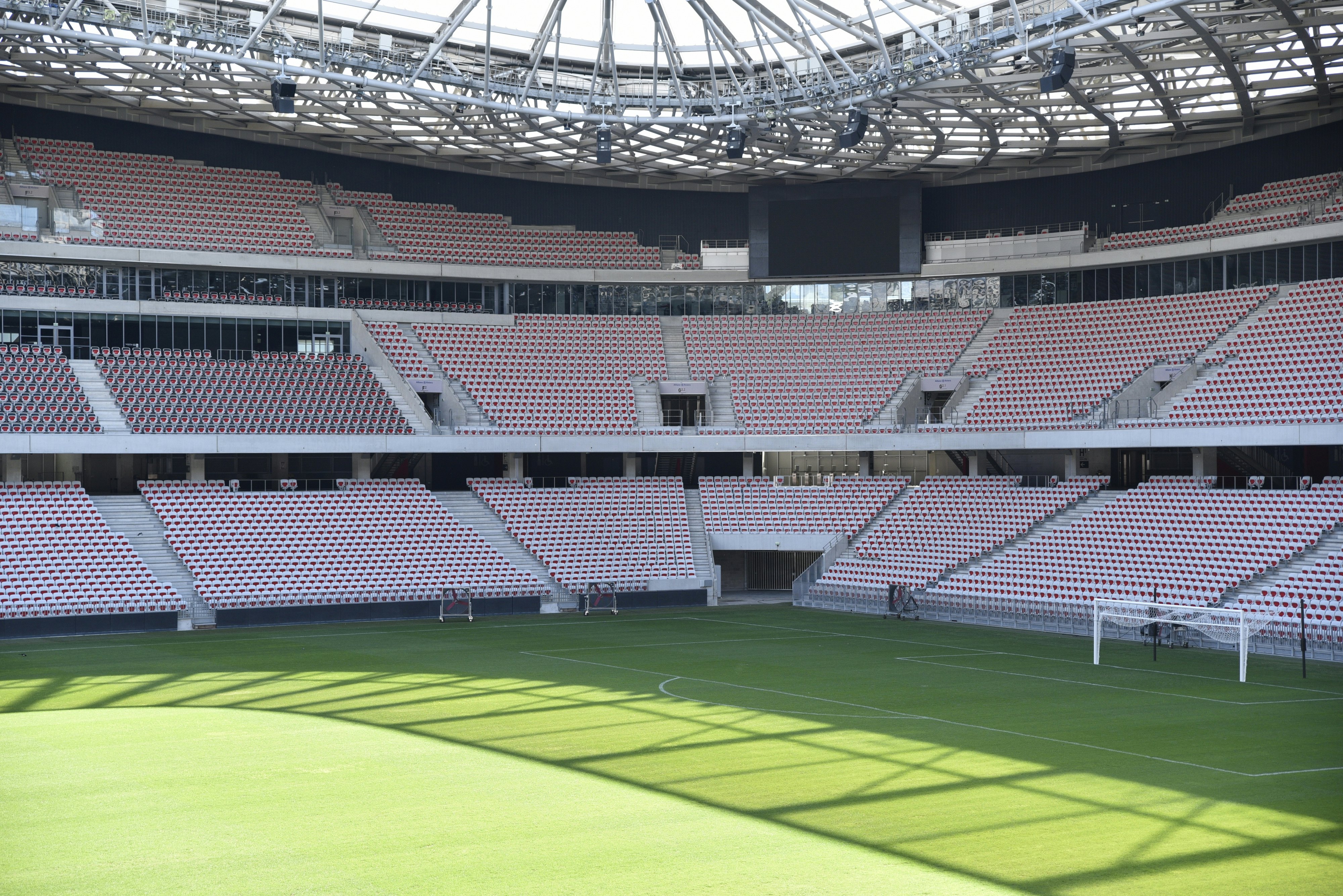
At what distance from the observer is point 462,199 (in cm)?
6588

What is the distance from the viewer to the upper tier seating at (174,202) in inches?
2169

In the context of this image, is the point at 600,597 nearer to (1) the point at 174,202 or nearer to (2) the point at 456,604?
(2) the point at 456,604

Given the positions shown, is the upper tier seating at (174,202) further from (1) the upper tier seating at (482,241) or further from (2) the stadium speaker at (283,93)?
(2) the stadium speaker at (283,93)

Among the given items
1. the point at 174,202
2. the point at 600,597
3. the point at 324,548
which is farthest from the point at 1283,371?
the point at 174,202

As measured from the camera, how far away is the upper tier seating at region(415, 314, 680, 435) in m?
56.6

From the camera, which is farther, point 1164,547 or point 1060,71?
point 1164,547

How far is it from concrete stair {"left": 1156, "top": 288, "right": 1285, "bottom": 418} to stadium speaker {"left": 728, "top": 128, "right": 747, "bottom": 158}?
1865cm

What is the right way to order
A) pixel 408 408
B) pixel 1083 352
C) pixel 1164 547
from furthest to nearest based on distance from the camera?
pixel 1083 352, pixel 408 408, pixel 1164 547

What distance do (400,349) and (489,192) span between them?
1205cm

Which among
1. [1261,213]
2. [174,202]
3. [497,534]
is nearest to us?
[497,534]

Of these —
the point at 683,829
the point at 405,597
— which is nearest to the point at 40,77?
the point at 405,597

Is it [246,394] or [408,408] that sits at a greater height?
[246,394]

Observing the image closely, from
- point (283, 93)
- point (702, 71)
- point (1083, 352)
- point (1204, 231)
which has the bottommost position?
point (1083, 352)

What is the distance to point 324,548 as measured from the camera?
156ft
